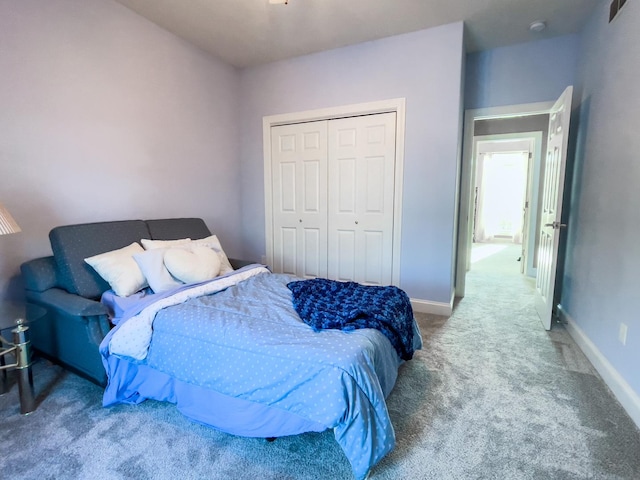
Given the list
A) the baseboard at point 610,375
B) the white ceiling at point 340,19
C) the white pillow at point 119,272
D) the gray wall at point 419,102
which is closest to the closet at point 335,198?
the gray wall at point 419,102

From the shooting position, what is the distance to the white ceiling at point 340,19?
270 centimetres

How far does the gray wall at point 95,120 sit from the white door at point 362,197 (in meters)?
1.48

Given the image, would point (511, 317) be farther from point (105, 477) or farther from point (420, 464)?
point (105, 477)

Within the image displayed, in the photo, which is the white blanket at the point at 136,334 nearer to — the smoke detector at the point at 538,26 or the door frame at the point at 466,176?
the door frame at the point at 466,176

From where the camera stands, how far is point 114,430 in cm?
167

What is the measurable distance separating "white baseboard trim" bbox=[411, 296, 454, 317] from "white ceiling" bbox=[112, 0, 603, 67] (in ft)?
8.82

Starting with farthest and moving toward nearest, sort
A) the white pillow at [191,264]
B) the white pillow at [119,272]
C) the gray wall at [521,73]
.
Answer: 1. the gray wall at [521,73]
2. the white pillow at [191,264]
3. the white pillow at [119,272]

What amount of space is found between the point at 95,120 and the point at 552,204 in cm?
405

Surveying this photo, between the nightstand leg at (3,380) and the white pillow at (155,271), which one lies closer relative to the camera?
the nightstand leg at (3,380)

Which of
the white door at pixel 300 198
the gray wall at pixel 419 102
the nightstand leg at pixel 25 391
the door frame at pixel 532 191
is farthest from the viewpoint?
the door frame at pixel 532 191

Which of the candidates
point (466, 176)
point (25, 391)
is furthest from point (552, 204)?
point (25, 391)

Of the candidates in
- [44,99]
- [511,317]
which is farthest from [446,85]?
[44,99]

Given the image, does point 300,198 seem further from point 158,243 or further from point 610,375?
point 610,375

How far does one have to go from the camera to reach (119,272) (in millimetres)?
2174
